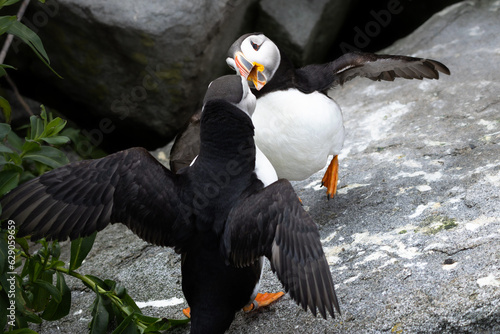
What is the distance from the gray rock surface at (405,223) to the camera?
2.86 m

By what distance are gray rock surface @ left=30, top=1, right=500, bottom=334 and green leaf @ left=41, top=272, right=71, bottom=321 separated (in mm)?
263

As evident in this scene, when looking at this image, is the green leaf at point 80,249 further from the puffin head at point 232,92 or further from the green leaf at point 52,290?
the puffin head at point 232,92

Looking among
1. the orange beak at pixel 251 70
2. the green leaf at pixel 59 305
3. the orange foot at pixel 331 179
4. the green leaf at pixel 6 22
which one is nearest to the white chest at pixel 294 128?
the orange beak at pixel 251 70

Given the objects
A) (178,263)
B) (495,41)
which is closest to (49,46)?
(178,263)

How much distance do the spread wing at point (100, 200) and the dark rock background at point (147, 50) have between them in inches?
91.9

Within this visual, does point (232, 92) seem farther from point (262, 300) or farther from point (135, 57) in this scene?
point (135, 57)

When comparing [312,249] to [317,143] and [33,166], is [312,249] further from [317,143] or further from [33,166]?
[33,166]

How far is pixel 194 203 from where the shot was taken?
2.95 meters

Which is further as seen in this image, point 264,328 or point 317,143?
point 317,143

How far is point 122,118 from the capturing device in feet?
18.7

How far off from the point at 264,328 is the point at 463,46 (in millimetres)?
3482

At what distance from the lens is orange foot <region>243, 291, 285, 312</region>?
125 inches

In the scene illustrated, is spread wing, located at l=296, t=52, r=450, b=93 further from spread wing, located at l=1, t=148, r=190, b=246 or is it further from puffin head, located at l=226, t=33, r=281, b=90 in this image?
spread wing, located at l=1, t=148, r=190, b=246

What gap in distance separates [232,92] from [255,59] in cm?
78
